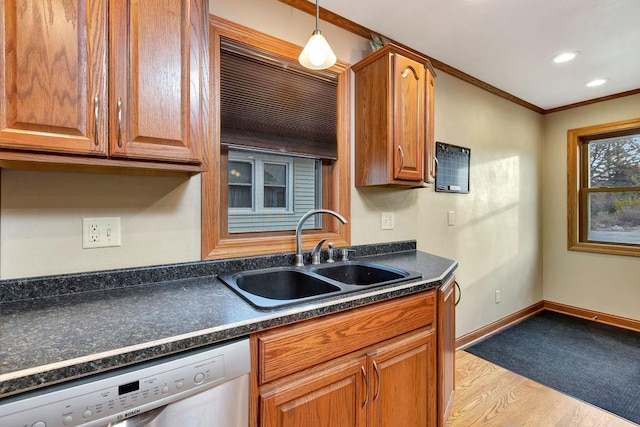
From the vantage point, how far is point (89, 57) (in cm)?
94

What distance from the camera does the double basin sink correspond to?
4.50 feet

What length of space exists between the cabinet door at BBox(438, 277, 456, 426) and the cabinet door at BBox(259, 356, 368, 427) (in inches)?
20.8

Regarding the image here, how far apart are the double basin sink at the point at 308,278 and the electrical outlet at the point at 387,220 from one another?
45cm

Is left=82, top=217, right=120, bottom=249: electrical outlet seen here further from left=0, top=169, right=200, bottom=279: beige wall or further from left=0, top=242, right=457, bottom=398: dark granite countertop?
left=0, top=242, right=457, bottom=398: dark granite countertop

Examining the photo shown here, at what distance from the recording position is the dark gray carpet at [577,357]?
2.02m

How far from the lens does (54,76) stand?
896 millimetres

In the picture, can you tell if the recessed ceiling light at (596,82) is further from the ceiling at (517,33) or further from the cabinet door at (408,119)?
the cabinet door at (408,119)

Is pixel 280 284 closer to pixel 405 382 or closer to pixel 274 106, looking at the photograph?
pixel 405 382

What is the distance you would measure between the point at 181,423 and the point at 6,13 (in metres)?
1.21

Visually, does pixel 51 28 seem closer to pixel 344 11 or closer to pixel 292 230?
pixel 292 230

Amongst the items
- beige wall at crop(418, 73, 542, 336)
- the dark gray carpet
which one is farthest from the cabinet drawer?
the dark gray carpet

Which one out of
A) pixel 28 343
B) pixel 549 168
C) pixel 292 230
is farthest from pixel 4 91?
pixel 549 168

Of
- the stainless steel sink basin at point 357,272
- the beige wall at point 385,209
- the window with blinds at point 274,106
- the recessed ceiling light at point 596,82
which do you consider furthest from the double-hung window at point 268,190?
→ the recessed ceiling light at point 596,82

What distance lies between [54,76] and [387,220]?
184cm
